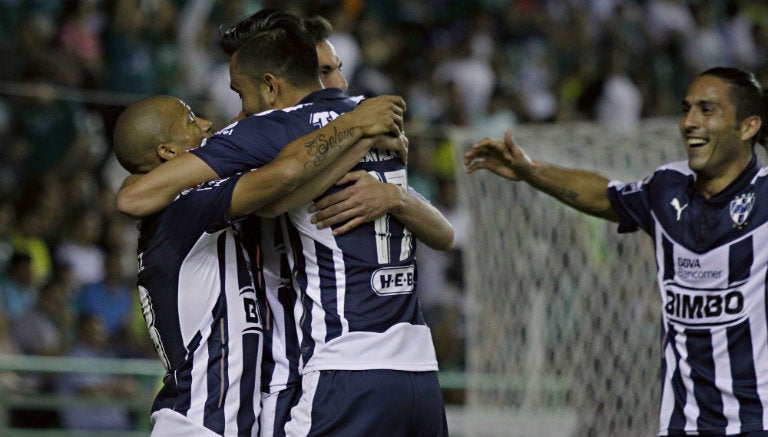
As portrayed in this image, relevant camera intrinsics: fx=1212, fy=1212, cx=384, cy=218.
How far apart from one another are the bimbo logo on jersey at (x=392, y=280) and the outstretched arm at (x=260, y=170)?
1.37 feet

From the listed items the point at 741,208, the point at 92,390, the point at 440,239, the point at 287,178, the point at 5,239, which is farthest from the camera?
the point at 5,239

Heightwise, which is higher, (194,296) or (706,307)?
(194,296)

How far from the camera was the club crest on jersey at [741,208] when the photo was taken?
5.11m

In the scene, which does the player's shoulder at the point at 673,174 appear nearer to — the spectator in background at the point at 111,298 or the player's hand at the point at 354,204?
the player's hand at the point at 354,204

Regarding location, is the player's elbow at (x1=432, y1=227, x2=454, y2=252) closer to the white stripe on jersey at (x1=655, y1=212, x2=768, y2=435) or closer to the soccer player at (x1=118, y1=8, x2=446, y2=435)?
the soccer player at (x1=118, y1=8, x2=446, y2=435)

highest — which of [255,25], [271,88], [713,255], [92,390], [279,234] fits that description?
[255,25]

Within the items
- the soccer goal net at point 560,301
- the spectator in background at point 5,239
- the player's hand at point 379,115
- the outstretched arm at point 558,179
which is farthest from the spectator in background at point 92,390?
the player's hand at point 379,115

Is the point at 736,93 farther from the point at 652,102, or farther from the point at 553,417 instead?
the point at 652,102

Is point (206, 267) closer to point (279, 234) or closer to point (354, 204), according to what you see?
point (279, 234)

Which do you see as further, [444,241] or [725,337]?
[725,337]

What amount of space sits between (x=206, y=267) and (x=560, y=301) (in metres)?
4.96

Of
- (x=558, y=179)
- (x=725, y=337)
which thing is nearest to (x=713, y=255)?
(x=725, y=337)

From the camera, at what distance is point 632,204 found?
5488 millimetres

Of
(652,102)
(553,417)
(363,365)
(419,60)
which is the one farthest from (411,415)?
(652,102)
